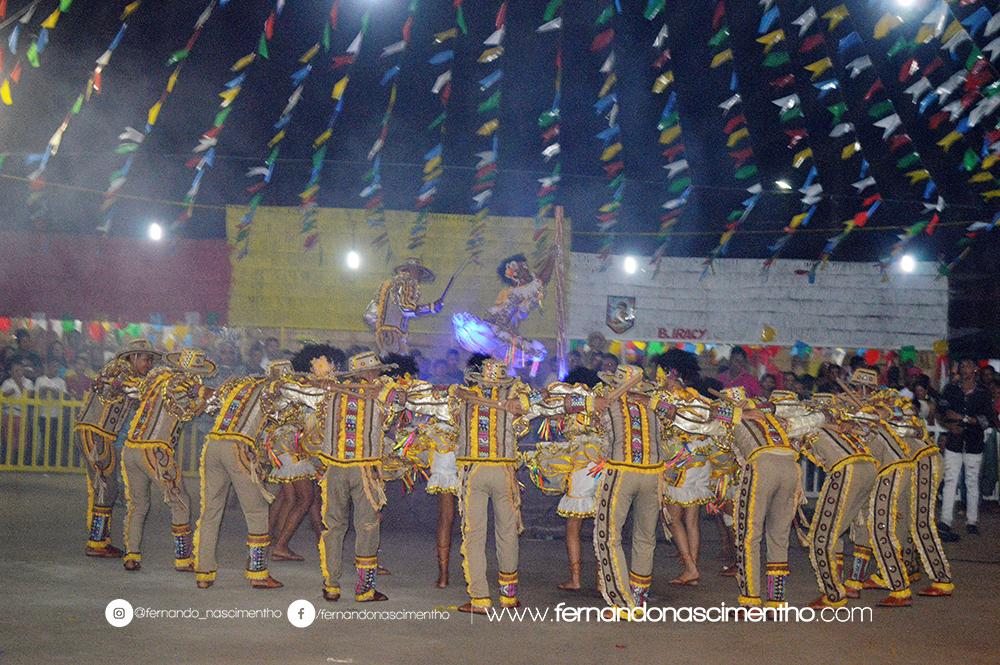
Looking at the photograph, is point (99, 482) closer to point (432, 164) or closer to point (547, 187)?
point (432, 164)

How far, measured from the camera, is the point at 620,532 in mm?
8391

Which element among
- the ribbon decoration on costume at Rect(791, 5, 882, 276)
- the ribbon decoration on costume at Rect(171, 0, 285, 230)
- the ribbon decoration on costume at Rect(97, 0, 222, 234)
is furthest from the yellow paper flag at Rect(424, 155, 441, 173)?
the ribbon decoration on costume at Rect(791, 5, 882, 276)

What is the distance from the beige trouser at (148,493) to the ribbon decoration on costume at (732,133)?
8342mm

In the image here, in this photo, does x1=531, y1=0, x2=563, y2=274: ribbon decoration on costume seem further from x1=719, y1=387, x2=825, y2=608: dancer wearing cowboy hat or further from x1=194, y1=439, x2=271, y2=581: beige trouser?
x1=194, y1=439, x2=271, y2=581: beige trouser

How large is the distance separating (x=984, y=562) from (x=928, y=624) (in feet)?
12.2

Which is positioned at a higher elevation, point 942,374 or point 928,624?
point 942,374

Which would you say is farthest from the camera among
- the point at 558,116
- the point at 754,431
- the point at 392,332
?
the point at 558,116

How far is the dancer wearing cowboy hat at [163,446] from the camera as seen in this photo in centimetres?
942

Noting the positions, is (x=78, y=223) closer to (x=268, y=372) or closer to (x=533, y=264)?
(x=533, y=264)

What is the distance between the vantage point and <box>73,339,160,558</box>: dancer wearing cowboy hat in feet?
33.2

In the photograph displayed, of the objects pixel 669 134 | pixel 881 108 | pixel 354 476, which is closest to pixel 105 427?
pixel 354 476

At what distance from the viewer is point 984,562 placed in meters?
11.8

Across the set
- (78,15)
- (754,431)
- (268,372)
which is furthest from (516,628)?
(78,15)

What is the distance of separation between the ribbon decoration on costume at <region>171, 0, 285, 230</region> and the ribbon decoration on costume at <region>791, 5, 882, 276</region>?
6326 millimetres
